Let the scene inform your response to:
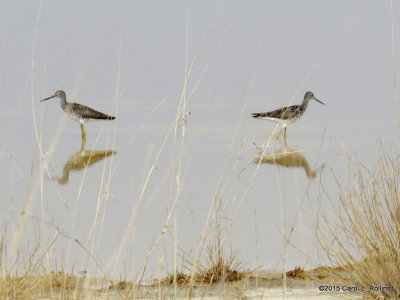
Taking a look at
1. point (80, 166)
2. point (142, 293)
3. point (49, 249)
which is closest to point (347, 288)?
point (142, 293)

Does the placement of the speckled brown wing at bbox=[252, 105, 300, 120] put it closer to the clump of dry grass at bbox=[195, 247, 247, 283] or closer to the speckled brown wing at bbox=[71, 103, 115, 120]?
the speckled brown wing at bbox=[71, 103, 115, 120]

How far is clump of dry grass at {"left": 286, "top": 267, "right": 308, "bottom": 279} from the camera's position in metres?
6.46

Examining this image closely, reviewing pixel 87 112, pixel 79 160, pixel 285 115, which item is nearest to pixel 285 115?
pixel 285 115

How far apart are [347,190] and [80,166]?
855 centimetres

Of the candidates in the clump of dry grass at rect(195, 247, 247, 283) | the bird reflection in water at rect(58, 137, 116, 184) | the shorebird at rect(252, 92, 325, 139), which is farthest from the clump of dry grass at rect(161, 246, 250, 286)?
the shorebird at rect(252, 92, 325, 139)

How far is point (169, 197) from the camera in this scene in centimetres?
493

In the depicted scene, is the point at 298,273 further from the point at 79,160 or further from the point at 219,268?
the point at 79,160

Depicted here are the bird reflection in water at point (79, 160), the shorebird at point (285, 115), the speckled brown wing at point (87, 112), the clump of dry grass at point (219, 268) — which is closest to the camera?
the clump of dry grass at point (219, 268)

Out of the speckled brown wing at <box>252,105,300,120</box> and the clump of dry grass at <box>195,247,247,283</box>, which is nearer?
the clump of dry grass at <box>195,247,247,283</box>

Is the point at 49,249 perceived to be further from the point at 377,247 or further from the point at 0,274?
the point at 377,247

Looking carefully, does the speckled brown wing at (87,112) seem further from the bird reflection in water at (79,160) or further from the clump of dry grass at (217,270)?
the clump of dry grass at (217,270)

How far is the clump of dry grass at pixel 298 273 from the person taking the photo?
646cm

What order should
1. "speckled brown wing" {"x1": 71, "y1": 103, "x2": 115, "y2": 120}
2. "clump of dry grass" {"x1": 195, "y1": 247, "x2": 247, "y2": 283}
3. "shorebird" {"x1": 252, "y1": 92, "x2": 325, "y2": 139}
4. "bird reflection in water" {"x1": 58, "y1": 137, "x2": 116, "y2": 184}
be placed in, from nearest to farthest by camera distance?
1. "clump of dry grass" {"x1": 195, "y1": 247, "x2": 247, "y2": 283}
2. "bird reflection in water" {"x1": 58, "y1": 137, "x2": 116, "y2": 184}
3. "shorebird" {"x1": 252, "y1": 92, "x2": 325, "y2": 139}
4. "speckled brown wing" {"x1": 71, "y1": 103, "x2": 115, "y2": 120}

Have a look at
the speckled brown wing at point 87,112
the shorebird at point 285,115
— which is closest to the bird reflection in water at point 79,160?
the speckled brown wing at point 87,112
